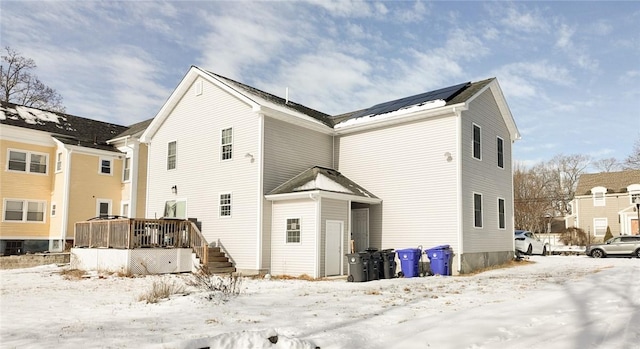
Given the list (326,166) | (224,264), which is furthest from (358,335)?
(326,166)

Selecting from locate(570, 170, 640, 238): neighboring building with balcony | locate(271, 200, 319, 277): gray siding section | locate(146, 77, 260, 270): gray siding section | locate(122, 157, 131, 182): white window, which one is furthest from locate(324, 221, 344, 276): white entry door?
locate(570, 170, 640, 238): neighboring building with balcony

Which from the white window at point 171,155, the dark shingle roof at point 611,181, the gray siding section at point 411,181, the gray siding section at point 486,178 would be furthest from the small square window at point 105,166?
the dark shingle roof at point 611,181

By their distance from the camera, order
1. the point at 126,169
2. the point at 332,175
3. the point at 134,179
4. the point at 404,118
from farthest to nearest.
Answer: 1. the point at 126,169
2. the point at 134,179
3. the point at 332,175
4. the point at 404,118

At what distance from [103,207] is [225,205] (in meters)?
13.2

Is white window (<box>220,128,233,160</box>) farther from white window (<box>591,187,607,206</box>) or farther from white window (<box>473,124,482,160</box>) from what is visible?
white window (<box>591,187,607,206</box>)

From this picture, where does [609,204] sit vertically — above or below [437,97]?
below

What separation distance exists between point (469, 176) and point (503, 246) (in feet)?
16.5

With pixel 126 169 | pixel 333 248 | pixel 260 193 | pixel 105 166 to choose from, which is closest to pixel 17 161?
pixel 105 166

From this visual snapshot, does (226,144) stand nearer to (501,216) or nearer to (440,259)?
(440,259)

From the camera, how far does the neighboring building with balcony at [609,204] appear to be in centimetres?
4231

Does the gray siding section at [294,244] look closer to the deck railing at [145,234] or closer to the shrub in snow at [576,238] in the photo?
the deck railing at [145,234]

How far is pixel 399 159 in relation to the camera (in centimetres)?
1942

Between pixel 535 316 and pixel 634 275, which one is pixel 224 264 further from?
pixel 634 275

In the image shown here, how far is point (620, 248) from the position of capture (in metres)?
27.2
